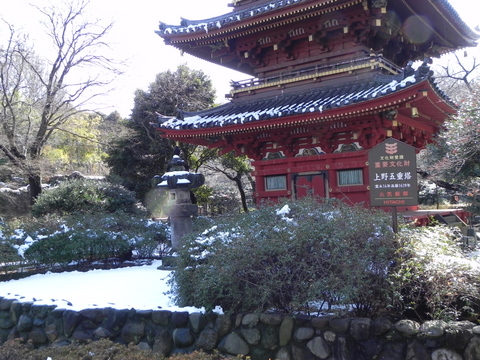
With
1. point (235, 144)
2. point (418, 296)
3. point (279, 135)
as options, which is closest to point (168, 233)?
point (235, 144)

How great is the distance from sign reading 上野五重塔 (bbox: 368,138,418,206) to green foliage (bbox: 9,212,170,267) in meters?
6.18

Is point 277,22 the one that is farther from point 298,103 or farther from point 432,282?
point 432,282

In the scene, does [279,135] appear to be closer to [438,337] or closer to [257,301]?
[257,301]

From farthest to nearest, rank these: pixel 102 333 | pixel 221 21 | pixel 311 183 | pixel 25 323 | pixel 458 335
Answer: pixel 221 21 < pixel 311 183 < pixel 25 323 < pixel 102 333 < pixel 458 335

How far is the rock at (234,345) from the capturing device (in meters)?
4.85

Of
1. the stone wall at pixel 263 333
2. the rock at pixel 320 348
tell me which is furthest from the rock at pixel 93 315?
the rock at pixel 320 348

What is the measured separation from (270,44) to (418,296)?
9.21 m

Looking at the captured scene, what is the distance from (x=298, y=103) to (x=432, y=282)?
284 inches

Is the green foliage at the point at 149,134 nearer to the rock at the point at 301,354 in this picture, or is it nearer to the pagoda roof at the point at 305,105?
the pagoda roof at the point at 305,105

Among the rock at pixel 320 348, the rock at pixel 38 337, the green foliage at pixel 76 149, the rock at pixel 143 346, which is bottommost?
the rock at pixel 38 337

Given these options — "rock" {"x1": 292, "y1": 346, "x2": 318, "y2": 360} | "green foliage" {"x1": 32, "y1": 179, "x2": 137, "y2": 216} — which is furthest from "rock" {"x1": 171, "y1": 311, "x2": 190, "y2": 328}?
"green foliage" {"x1": 32, "y1": 179, "x2": 137, "y2": 216}

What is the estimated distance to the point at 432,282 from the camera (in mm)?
4418

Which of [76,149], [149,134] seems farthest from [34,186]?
[76,149]

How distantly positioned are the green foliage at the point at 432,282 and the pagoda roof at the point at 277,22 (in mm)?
7093
